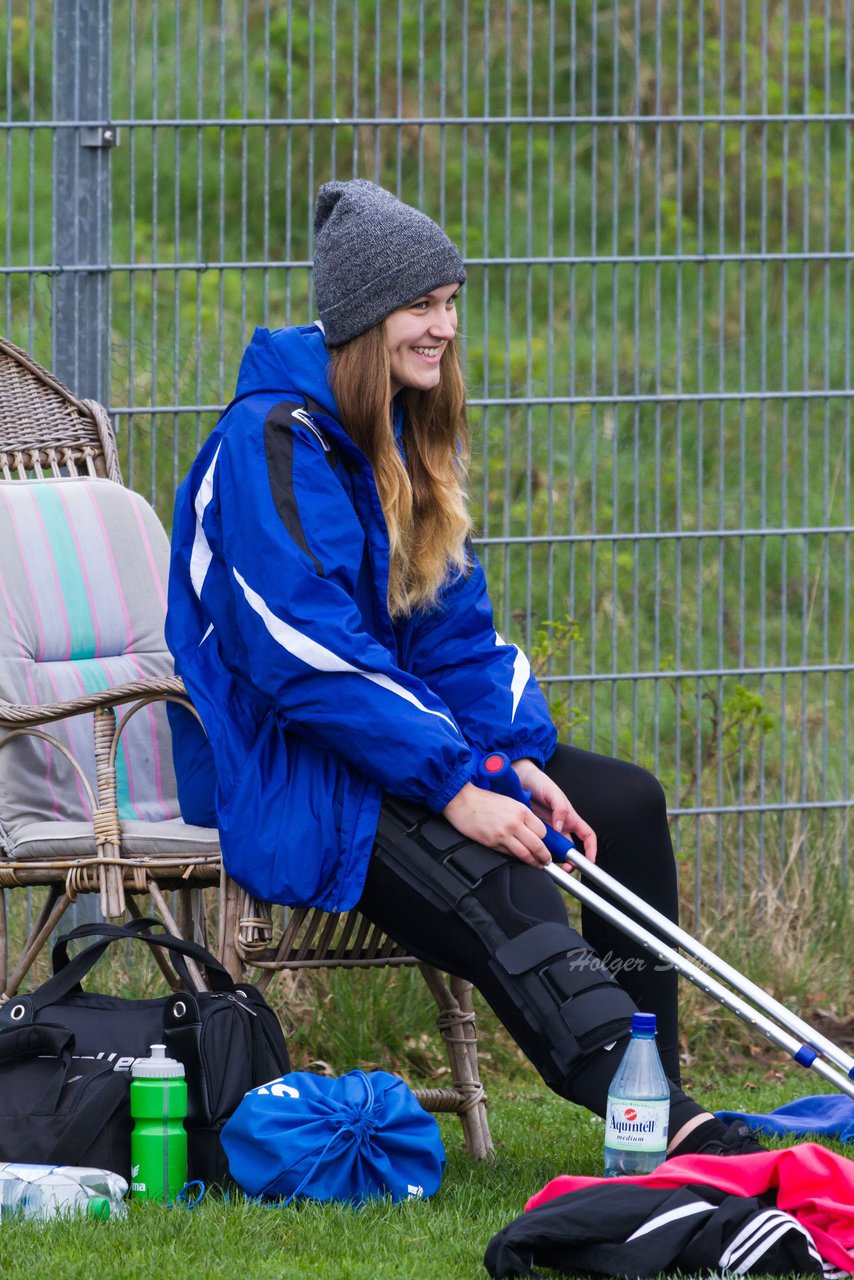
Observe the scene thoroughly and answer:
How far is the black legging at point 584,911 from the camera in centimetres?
294

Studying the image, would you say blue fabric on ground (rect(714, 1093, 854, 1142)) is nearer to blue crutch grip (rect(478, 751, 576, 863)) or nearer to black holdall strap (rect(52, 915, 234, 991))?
blue crutch grip (rect(478, 751, 576, 863))

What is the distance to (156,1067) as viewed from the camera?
9.39ft

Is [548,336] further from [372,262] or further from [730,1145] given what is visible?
[730,1145]

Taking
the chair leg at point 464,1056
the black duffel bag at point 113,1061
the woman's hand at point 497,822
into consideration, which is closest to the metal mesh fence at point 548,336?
the chair leg at point 464,1056

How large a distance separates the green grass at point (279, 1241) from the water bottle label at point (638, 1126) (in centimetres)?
25

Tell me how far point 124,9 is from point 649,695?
470 cm

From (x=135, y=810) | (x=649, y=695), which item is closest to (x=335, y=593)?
(x=135, y=810)

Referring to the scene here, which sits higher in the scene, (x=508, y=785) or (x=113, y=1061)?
(x=508, y=785)

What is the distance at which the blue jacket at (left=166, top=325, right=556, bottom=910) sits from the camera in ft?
9.71

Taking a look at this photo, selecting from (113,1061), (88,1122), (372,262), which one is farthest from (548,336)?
(88,1122)

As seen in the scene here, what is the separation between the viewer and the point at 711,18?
893 centimetres

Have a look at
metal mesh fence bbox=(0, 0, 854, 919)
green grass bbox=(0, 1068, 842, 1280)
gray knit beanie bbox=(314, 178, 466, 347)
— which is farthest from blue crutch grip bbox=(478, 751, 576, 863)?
metal mesh fence bbox=(0, 0, 854, 919)

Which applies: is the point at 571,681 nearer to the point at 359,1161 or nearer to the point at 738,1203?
the point at 359,1161

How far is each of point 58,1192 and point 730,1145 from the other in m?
1.01
